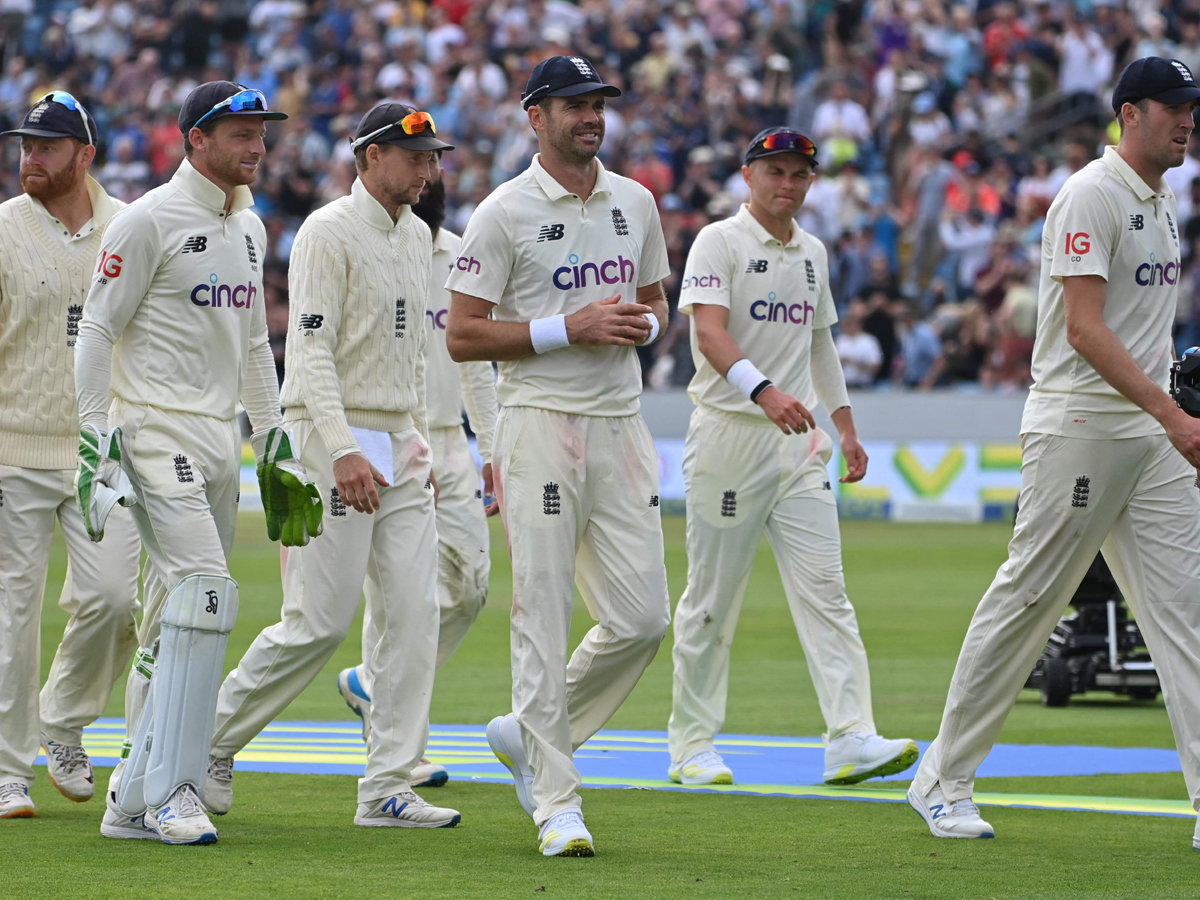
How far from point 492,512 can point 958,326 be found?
17394 mm

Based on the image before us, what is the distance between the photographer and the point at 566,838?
614cm

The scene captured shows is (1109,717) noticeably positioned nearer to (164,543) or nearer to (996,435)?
(164,543)

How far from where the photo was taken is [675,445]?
2398 cm

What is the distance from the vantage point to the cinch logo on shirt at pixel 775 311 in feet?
28.6

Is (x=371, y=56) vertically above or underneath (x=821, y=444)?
above

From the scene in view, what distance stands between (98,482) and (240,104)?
143cm

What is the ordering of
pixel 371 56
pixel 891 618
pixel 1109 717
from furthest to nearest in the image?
pixel 371 56 → pixel 891 618 → pixel 1109 717

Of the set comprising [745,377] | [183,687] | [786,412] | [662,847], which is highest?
[745,377]

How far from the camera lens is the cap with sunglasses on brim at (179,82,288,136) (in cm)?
657

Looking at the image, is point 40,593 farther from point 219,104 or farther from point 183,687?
point 219,104

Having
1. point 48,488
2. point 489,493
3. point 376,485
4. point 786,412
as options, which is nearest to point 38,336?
point 48,488

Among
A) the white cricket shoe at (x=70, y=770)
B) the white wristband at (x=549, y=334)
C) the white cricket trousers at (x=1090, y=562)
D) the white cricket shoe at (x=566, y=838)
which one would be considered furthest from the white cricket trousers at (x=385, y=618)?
the white cricket trousers at (x=1090, y=562)

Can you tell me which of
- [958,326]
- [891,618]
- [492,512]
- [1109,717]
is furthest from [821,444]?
[958,326]

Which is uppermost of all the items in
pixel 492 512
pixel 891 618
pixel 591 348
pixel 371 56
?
pixel 371 56
